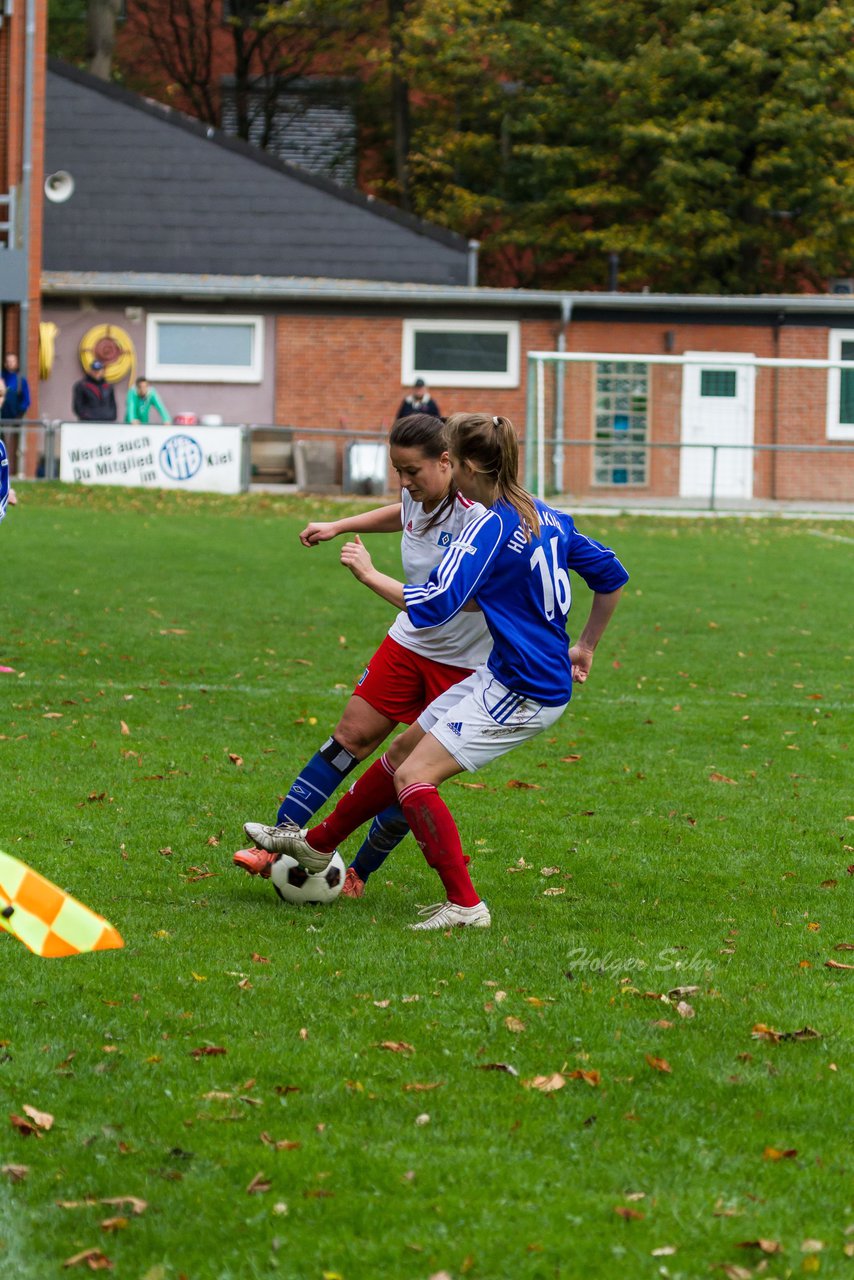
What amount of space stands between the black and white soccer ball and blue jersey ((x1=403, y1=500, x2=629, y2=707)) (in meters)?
1.00

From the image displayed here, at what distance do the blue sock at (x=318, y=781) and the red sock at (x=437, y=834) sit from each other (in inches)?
18.9

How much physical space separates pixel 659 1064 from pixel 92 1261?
5.33 feet

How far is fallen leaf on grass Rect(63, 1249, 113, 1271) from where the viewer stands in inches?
126

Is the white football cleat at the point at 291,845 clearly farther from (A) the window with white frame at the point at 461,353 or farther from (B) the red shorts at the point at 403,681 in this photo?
(A) the window with white frame at the point at 461,353

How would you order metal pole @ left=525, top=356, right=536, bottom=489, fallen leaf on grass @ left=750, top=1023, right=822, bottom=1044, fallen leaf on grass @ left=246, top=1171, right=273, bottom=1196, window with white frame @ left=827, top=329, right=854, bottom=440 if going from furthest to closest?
window with white frame @ left=827, top=329, right=854, bottom=440
metal pole @ left=525, top=356, right=536, bottom=489
fallen leaf on grass @ left=750, top=1023, right=822, bottom=1044
fallen leaf on grass @ left=246, top=1171, right=273, bottom=1196

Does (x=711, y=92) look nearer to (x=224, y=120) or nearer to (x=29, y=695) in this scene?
(x=224, y=120)

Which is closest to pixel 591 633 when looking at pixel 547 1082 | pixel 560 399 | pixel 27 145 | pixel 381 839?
pixel 381 839

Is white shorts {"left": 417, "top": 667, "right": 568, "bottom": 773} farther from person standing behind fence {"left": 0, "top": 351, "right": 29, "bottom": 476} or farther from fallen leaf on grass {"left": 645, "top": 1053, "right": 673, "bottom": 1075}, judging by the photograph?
person standing behind fence {"left": 0, "top": 351, "right": 29, "bottom": 476}

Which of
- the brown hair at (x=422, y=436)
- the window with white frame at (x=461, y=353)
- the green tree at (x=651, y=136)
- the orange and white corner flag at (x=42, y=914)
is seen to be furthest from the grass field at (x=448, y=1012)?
the green tree at (x=651, y=136)

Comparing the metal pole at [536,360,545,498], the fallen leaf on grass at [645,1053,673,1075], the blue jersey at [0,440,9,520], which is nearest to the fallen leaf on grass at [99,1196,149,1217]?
the fallen leaf on grass at [645,1053,673,1075]

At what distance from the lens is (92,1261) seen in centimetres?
321

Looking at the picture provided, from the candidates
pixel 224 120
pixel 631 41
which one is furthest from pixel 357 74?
pixel 631 41

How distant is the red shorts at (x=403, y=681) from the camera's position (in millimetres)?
5816

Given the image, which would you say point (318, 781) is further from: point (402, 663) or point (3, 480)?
point (3, 480)
